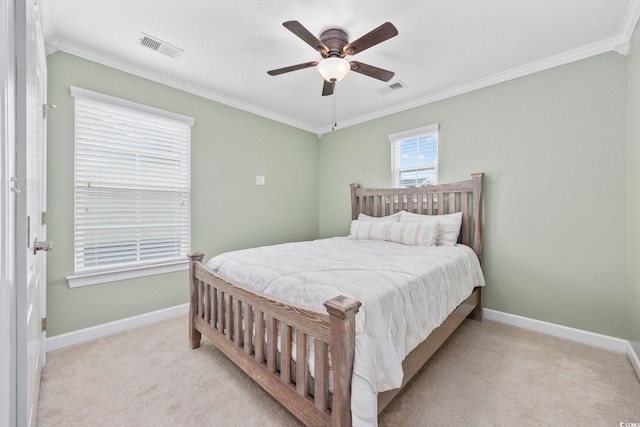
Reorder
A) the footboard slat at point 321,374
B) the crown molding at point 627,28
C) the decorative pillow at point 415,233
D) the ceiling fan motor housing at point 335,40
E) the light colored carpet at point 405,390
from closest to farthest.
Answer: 1. the footboard slat at point 321,374
2. the light colored carpet at point 405,390
3. the crown molding at point 627,28
4. the ceiling fan motor housing at point 335,40
5. the decorative pillow at point 415,233

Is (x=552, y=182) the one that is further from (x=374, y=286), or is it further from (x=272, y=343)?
(x=272, y=343)

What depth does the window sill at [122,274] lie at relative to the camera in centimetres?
233

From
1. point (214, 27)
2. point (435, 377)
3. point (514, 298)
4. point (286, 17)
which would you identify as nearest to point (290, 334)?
point (435, 377)

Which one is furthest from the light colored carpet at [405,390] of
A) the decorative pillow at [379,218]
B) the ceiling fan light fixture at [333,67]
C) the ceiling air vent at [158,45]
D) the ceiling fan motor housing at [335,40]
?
the ceiling air vent at [158,45]

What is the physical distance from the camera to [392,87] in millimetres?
3066

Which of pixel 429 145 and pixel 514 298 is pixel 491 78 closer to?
pixel 429 145

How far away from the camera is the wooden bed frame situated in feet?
3.63

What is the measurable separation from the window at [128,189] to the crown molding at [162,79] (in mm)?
329

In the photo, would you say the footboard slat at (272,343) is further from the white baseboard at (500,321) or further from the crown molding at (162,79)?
the crown molding at (162,79)

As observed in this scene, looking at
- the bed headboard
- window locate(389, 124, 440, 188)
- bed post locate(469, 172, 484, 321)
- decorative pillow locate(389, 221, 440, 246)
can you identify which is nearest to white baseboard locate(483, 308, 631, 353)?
bed post locate(469, 172, 484, 321)

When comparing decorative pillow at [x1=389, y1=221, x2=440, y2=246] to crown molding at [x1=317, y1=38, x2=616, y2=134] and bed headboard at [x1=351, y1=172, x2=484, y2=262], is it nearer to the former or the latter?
bed headboard at [x1=351, y1=172, x2=484, y2=262]

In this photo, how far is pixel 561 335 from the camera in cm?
244

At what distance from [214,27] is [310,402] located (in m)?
2.61

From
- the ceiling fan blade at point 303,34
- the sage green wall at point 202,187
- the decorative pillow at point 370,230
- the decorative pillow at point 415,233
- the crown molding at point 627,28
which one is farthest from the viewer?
the decorative pillow at point 370,230
